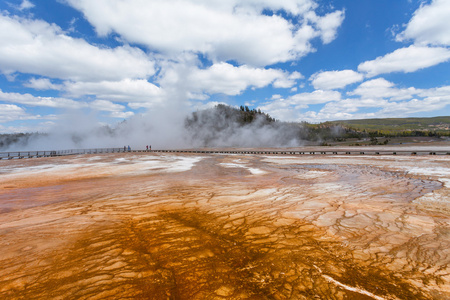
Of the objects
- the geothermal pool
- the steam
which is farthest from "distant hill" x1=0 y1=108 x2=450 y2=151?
the geothermal pool

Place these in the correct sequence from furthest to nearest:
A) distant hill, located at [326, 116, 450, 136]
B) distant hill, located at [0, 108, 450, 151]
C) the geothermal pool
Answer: distant hill, located at [326, 116, 450, 136], distant hill, located at [0, 108, 450, 151], the geothermal pool

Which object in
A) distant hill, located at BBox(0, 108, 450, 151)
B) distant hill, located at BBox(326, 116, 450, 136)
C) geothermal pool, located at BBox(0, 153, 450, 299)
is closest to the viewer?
geothermal pool, located at BBox(0, 153, 450, 299)

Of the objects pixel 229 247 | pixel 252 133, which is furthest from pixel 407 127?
pixel 229 247

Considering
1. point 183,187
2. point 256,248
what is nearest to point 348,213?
point 256,248

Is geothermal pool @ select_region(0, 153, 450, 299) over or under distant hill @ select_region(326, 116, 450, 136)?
under

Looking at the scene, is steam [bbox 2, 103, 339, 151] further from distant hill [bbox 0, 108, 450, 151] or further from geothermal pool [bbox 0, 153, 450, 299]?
geothermal pool [bbox 0, 153, 450, 299]

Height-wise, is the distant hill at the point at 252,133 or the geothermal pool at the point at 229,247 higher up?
the distant hill at the point at 252,133

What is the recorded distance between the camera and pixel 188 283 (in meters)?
3.05

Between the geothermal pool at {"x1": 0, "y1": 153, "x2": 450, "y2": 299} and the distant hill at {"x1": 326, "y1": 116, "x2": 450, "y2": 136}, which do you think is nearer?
the geothermal pool at {"x1": 0, "y1": 153, "x2": 450, "y2": 299}

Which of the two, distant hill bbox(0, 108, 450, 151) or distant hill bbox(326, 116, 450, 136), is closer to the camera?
distant hill bbox(0, 108, 450, 151)

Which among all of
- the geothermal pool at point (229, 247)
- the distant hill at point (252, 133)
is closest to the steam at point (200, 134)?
the distant hill at point (252, 133)

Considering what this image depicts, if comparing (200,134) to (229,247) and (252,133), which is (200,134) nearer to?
(252,133)

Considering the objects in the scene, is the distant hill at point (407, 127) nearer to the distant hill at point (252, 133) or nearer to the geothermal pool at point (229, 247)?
the distant hill at point (252, 133)

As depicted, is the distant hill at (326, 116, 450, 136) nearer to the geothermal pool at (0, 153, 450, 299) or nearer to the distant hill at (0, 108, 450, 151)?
the distant hill at (0, 108, 450, 151)
